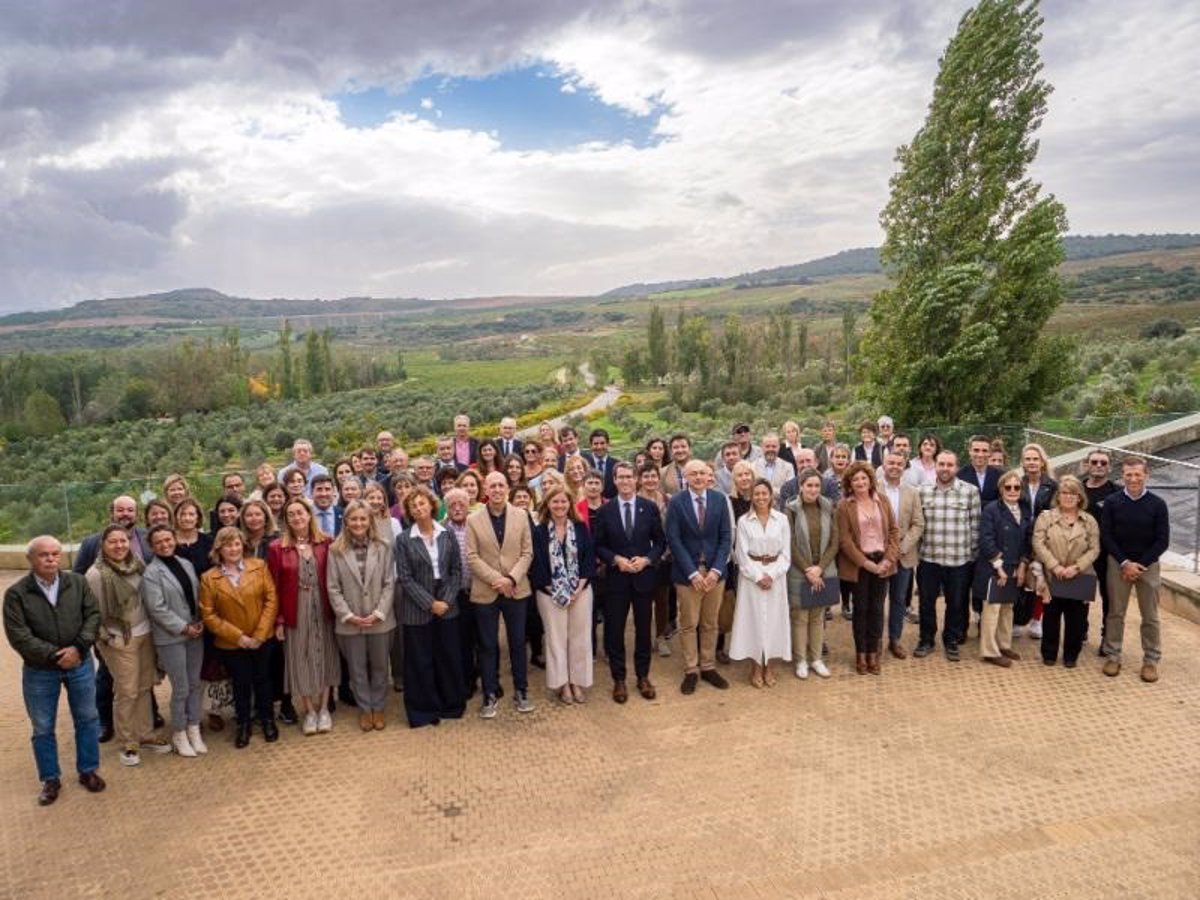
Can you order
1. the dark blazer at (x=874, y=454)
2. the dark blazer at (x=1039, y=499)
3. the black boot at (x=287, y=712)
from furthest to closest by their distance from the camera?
the dark blazer at (x=874, y=454) → the dark blazer at (x=1039, y=499) → the black boot at (x=287, y=712)

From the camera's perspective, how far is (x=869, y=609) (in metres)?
6.50

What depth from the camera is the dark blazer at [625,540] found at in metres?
6.20

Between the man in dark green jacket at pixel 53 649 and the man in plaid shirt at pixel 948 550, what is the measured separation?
20.9 ft

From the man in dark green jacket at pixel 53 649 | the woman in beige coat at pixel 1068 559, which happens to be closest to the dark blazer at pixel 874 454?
the woman in beige coat at pixel 1068 559

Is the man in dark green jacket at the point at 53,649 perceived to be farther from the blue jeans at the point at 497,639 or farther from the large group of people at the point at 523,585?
the blue jeans at the point at 497,639

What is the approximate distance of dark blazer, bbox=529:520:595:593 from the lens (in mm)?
6074

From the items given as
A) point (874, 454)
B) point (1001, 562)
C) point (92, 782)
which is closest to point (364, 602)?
point (92, 782)

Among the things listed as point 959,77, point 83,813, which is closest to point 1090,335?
point 959,77

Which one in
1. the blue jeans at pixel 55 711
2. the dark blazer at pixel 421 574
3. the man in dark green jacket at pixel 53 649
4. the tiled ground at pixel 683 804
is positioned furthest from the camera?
the dark blazer at pixel 421 574

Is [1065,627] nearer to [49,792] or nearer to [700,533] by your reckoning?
[700,533]

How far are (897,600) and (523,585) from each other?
3338mm

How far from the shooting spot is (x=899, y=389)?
1413cm

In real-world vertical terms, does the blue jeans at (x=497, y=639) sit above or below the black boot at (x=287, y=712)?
above

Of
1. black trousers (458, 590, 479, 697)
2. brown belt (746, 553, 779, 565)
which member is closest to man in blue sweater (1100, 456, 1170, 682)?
brown belt (746, 553, 779, 565)
